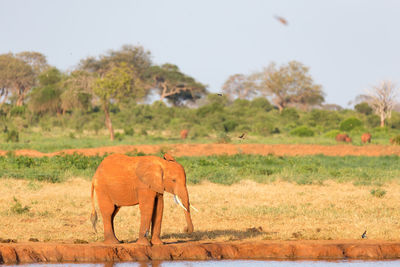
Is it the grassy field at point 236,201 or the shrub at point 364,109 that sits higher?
the shrub at point 364,109

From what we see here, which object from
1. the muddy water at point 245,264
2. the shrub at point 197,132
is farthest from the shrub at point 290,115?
the muddy water at point 245,264

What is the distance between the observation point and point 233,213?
1316cm

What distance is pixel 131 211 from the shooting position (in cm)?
1340

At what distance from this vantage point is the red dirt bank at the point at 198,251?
30.0ft

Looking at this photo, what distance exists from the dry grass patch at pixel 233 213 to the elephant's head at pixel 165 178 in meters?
1.31

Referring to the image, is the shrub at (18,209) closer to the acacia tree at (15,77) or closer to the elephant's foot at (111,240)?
the elephant's foot at (111,240)

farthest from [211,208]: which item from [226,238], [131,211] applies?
[226,238]

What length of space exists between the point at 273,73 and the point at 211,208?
2415 inches

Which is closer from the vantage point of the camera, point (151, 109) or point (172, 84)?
point (151, 109)

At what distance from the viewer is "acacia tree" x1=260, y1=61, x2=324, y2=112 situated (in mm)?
73312

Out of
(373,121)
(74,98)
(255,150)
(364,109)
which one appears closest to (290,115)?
(373,121)

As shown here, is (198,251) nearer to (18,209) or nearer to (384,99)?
(18,209)

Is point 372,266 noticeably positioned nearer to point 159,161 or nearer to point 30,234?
point 159,161

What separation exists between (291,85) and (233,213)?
61.5 metres
